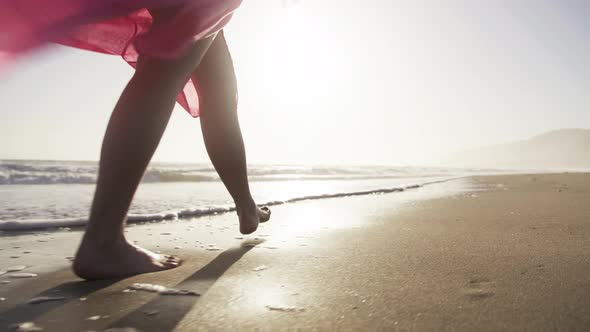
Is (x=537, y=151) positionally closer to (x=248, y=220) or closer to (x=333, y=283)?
(x=248, y=220)

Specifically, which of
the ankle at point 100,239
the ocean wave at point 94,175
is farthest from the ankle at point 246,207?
the ocean wave at point 94,175

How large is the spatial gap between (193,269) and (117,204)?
299mm

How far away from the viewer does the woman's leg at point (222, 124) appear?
1767 mm

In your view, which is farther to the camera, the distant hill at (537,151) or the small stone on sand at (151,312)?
the distant hill at (537,151)

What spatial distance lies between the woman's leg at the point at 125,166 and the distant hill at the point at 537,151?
78.0m

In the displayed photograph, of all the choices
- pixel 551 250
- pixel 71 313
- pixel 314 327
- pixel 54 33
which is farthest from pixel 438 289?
pixel 54 33

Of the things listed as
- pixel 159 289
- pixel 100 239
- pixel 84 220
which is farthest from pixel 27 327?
pixel 84 220

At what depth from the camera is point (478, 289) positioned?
962 mm

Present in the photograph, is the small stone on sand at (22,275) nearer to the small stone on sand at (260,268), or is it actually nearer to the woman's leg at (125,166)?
the woman's leg at (125,166)

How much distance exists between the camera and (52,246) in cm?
165

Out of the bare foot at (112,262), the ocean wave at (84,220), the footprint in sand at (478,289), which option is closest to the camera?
the footprint in sand at (478,289)

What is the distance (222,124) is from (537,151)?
109m

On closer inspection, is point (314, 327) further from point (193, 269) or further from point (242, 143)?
point (242, 143)

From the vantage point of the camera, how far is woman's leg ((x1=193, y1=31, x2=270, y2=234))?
69.6 inches
